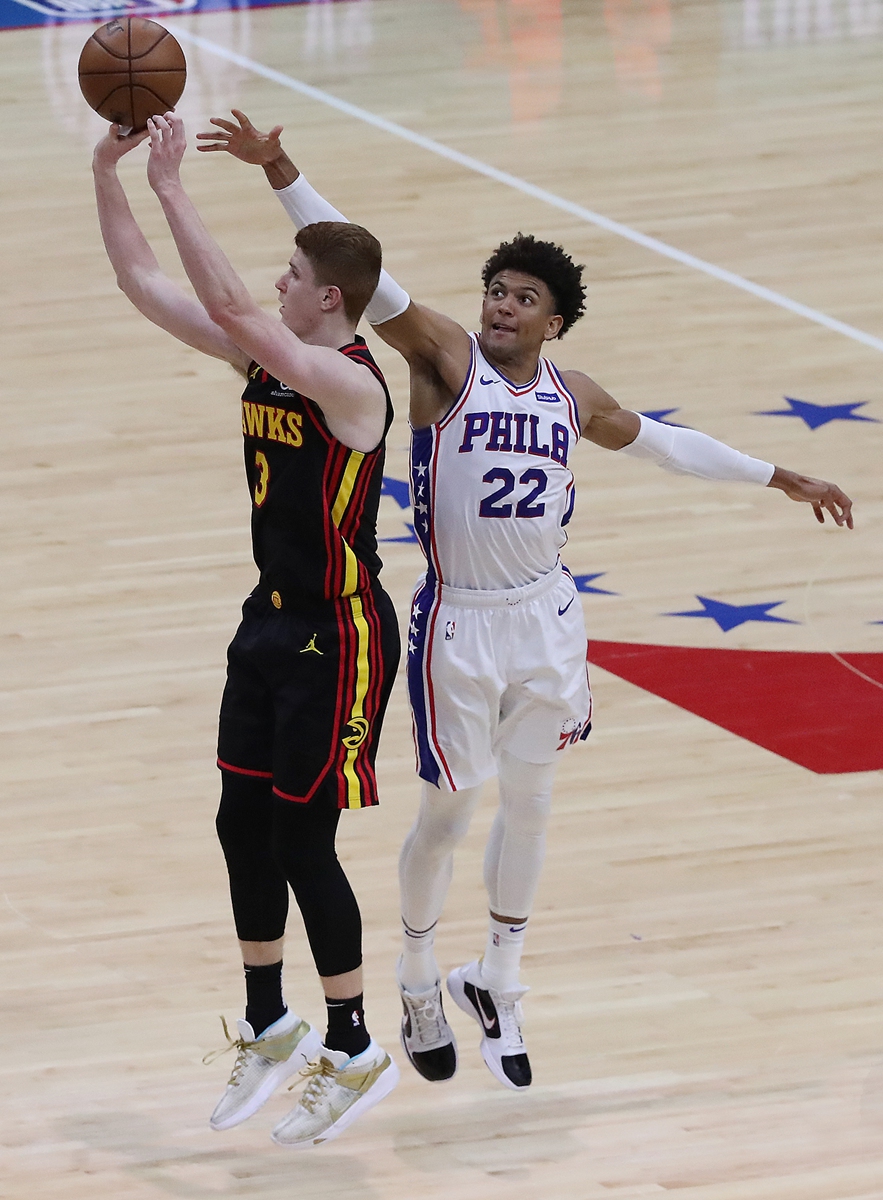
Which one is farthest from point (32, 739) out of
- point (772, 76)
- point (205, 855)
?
point (772, 76)

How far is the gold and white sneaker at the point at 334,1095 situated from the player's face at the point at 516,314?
5.15ft

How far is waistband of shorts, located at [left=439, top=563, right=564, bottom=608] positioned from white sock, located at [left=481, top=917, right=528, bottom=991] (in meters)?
0.79

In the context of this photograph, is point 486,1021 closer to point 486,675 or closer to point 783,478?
point 486,675

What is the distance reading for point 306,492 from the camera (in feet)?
14.5

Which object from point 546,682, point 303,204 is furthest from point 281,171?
point 546,682

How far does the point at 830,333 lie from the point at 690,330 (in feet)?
2.14

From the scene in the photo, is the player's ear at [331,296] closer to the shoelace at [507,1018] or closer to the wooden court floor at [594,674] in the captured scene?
the shoelace at [507,1018]

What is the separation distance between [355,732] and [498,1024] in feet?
3.08

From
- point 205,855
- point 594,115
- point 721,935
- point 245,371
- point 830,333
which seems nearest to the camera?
point 245,371

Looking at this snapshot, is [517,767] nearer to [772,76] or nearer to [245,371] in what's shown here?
[245,371]

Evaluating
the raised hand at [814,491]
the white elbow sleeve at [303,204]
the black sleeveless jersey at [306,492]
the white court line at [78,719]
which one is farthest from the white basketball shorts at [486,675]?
the white court line at [78,719]

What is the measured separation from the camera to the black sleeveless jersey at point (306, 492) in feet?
14.5

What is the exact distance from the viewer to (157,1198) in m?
4.67

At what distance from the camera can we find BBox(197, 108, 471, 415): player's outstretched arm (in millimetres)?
4602
